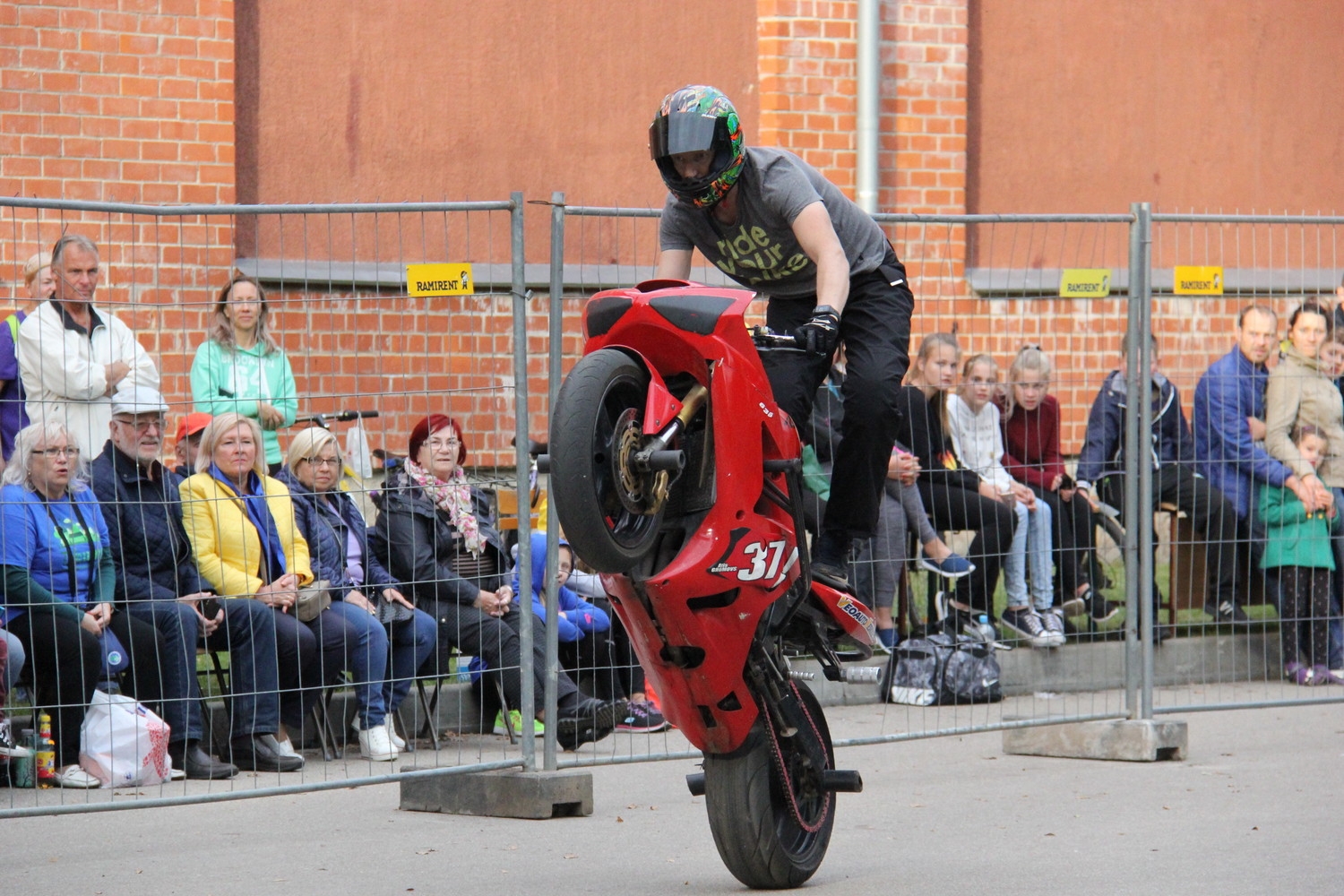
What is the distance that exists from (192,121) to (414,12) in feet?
4.91

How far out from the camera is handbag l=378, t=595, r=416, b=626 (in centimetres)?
654

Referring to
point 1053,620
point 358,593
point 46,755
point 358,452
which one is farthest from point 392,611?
point 1053,620

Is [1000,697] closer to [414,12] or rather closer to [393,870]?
[393,870]

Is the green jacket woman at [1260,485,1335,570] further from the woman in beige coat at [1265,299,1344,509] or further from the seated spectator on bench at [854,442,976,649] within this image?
the seated spectator on bench at [854,442,976,649]

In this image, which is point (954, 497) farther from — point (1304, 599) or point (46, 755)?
point (46, 755)

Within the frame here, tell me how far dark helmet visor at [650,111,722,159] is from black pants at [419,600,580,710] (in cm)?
226

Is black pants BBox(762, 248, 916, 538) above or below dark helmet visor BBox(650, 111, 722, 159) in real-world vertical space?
below

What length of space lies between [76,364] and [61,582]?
0.78m

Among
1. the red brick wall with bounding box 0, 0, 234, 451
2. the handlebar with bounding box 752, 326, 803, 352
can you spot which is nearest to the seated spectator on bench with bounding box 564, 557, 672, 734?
the handlebar with bounding box 752, 326, 803, 352

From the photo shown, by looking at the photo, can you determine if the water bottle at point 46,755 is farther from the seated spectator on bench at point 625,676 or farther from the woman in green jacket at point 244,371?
the seated spectator on bench at point 625,676

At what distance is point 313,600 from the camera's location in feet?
21.1

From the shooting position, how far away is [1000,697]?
342 inches

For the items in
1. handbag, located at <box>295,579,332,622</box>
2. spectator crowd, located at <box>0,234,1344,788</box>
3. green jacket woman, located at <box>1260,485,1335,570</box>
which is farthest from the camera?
green jacket woman, located at <box>1260,485,1335,570</box>

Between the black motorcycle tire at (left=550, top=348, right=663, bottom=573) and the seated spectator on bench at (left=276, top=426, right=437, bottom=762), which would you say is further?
the seated spectator on bench at (left=276, top=426, right=437, bottom=762)
